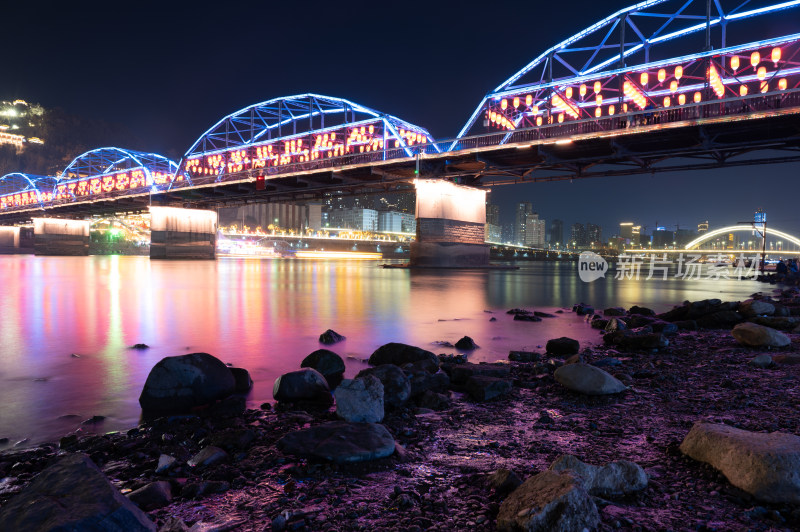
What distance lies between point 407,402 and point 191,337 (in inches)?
252

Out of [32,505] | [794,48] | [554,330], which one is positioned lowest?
[554,330]

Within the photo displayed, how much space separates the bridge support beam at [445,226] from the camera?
151 feet

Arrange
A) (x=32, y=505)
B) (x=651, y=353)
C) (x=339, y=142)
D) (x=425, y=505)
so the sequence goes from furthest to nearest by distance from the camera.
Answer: (x=339, y=142), (x=651, y=353), (x=425, y=505), (x=32, y=505)

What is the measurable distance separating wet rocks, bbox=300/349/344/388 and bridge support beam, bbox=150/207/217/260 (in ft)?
242

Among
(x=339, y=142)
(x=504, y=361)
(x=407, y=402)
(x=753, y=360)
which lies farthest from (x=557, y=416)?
(x=339, y=142)

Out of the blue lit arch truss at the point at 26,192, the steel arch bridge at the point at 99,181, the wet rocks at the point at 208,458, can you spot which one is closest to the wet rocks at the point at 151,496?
the wet rocks at the point at 208,458

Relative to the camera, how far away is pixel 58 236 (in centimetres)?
9138

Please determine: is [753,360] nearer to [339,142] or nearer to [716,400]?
[716,400]

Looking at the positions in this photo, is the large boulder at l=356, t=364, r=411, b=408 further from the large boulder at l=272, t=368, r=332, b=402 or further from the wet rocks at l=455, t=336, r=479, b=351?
the wet rocks at l=455, t=336, r=479, b=351

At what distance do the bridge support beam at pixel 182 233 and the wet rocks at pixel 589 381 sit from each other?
76.6 meters

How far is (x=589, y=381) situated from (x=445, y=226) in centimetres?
4249

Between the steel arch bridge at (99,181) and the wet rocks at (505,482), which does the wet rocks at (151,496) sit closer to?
the wet rocks at (505,482)

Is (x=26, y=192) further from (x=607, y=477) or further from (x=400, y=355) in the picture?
(x=607, y=477)

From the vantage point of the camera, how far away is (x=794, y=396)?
16.0 feet
